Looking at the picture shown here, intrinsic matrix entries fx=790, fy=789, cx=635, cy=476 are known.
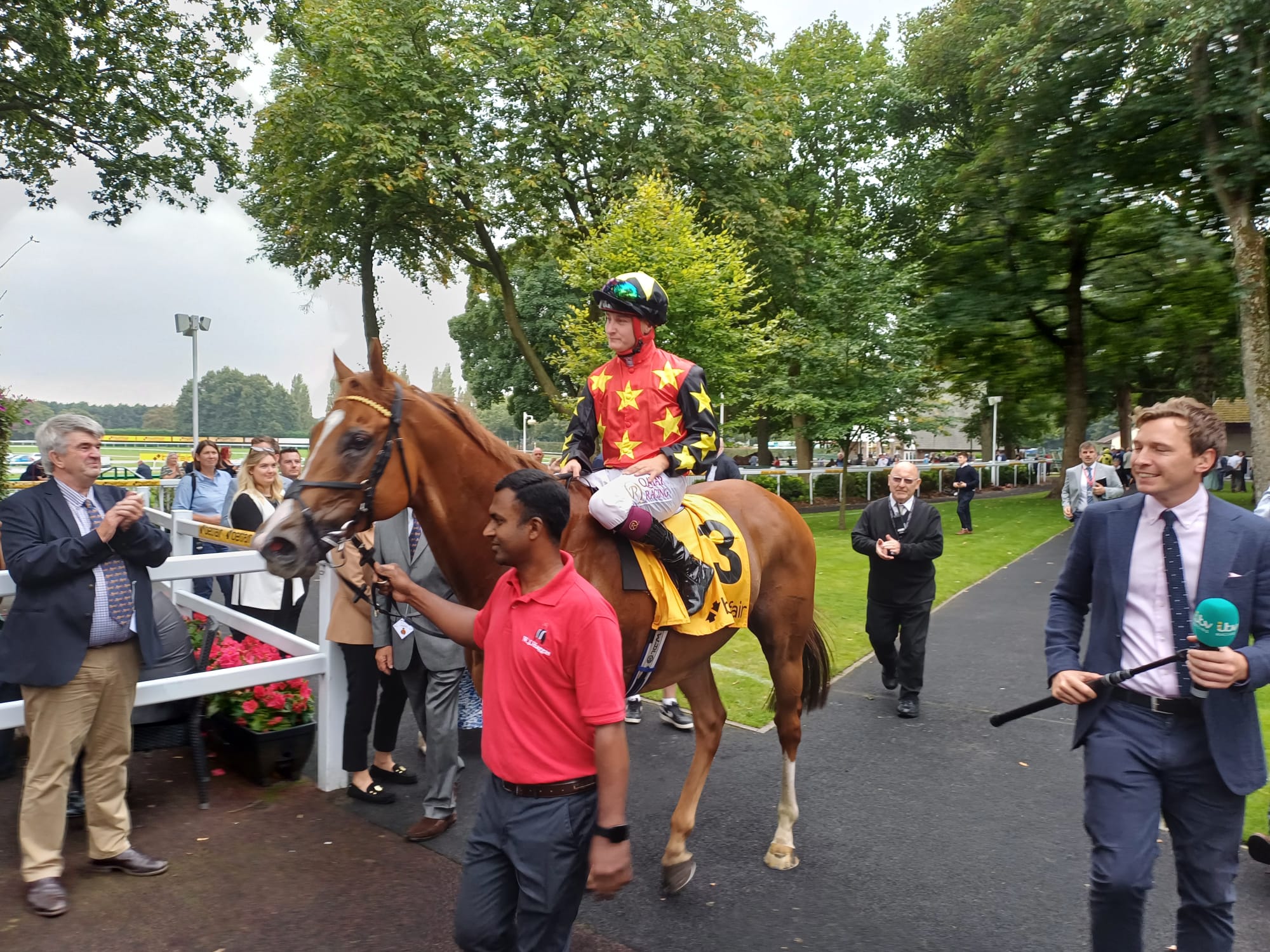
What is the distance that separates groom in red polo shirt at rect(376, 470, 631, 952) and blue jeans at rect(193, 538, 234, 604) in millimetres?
6684

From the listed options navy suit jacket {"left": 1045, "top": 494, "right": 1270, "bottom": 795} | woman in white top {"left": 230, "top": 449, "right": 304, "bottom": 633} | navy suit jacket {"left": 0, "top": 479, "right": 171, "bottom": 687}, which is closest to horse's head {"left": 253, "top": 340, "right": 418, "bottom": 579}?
navy suit jacket {"left": 0, "top": 479, "right": 171, "bottom": 687}

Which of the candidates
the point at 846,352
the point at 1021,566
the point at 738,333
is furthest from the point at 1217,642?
the point at 846,352

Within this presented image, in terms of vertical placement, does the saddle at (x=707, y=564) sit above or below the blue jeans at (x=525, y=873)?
above

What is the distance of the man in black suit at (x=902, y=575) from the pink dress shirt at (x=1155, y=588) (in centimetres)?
365

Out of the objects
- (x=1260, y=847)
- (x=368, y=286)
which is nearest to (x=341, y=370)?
(x=1260, y=847)

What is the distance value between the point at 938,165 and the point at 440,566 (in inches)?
998

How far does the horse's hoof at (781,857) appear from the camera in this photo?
13.0 ft

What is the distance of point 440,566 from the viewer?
310cm

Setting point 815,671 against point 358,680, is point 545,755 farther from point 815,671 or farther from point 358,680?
point 815,671

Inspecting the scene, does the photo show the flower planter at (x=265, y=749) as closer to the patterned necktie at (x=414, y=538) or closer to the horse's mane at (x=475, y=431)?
the patterned necktie at (x=414, y=538)

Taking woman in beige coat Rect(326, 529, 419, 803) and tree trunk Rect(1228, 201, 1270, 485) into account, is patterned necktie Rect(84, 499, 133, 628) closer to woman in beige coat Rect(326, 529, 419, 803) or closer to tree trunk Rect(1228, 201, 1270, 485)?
woman in beige coat Rect(326, 529, 419, 803)

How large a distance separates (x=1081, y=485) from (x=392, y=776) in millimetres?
9162

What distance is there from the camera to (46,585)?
3.43m

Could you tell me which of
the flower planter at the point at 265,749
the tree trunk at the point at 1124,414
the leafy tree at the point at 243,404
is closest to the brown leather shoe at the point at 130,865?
the flower planter at the point at 265,749
